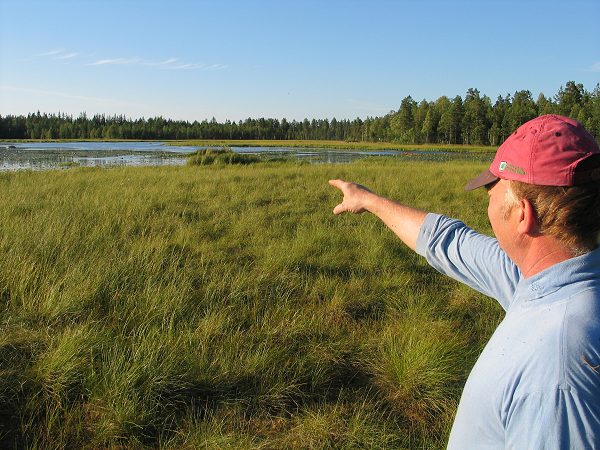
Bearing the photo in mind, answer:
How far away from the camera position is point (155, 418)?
2.53 meters

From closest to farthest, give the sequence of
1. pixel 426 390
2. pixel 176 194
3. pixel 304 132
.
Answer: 1. pixel 426 390
2. pixel 176 194
3. pixel 304 132

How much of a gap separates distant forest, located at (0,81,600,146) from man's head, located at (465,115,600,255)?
6961 cm

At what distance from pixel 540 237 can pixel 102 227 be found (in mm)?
5894

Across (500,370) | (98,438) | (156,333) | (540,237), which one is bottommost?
(98,438)

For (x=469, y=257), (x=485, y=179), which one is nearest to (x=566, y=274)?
(x=485, y=179)

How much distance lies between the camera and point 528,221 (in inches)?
41.2

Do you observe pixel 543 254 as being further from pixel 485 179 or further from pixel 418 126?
pixel 418 126

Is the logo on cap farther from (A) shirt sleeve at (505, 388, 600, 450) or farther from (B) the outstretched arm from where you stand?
(B) the outstretched arm

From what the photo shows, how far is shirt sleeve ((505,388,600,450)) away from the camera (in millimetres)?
841

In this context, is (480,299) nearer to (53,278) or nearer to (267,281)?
(267,281)

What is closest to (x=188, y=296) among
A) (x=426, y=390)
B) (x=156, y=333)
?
(x=156, y=333)

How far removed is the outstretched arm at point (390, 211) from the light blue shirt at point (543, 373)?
3.02ft

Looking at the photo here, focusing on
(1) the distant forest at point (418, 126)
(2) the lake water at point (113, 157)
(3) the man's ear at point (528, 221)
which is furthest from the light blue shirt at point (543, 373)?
(1) the distant forest at point (418, 126)

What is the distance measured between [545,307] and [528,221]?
0.67ft
